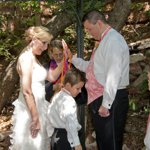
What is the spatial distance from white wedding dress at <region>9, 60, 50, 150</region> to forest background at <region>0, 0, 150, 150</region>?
0.79 metres

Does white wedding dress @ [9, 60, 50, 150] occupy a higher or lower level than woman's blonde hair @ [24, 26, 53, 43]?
lower

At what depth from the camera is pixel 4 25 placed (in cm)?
930

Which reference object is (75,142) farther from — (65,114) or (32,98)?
(32,98)

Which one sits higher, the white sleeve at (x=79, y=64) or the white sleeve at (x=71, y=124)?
the white sleeve at (x=79, y=64)

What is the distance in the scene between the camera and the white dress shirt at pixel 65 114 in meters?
3.86

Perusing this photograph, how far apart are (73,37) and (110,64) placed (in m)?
5.26

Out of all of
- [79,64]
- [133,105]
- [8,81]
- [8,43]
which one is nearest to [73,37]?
[8,43]

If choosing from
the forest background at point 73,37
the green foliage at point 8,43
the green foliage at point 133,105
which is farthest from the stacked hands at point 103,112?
the green foliage at point 8,43

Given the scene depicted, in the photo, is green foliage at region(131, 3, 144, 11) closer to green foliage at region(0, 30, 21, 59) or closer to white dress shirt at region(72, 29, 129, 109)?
green foliage at region(0, 30, 21, 59)

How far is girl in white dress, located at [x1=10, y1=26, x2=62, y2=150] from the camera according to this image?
13.6ft

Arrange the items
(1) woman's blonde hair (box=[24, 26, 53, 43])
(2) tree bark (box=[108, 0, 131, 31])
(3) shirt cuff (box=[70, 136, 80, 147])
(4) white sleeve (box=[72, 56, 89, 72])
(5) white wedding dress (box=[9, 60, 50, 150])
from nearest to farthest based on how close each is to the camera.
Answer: (3) shirt cuff (box=[70, 136, 80, 147]) < (1) woman's blonde hair (box=[24, 26, 53, 43]) < (5) white wedding dress (box=[9, 60, 50, 150]) < (4) white sleeve (box=[72, 56, 89, 72]) < (2) tree bark (box=[108, 0, 131, 31])

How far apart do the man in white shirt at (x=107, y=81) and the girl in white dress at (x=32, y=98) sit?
466 mm

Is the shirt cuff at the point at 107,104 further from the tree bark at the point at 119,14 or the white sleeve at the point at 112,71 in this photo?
the tree bark at the point at 119,14

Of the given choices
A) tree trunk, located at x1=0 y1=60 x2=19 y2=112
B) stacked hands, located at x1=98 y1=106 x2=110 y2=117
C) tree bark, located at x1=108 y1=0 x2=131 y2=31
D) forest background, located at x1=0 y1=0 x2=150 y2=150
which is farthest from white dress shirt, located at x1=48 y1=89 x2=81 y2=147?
tree trunk, located at x1=0 y1=60 x2=19 y2=112
